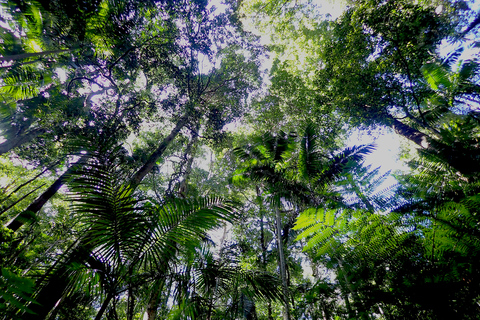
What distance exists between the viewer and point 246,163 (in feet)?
14.0

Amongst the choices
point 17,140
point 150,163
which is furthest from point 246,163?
point 17,140

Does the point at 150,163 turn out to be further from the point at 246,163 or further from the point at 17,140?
the point at 17,140

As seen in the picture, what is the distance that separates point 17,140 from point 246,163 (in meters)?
10.3

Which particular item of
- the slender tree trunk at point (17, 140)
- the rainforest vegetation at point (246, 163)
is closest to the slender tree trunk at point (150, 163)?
the rainforest vegetation at point (246, 163)

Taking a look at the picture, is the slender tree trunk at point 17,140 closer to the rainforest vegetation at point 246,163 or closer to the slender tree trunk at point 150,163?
the rainforest vegetation at point 246,163

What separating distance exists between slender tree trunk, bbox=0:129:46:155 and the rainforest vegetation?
→ 8cm

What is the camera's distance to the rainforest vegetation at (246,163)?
1734mm

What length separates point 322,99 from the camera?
24.7 ft

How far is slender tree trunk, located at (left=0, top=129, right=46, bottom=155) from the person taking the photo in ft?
24.8

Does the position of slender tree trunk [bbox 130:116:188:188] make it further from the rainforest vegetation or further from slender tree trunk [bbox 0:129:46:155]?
slender tree trunk [bbox 0:129:46:155]

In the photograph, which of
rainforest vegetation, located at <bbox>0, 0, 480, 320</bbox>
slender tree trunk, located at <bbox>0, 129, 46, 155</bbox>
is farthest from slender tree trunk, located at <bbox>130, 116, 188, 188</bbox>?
slender tree trunk, located at <bbox>0, 129, 46, 155</bbox>

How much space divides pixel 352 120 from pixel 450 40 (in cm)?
349

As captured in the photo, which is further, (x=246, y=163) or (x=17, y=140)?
(x=17, y=140)

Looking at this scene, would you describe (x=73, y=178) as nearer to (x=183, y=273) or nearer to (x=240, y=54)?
(x=183, y=273)
